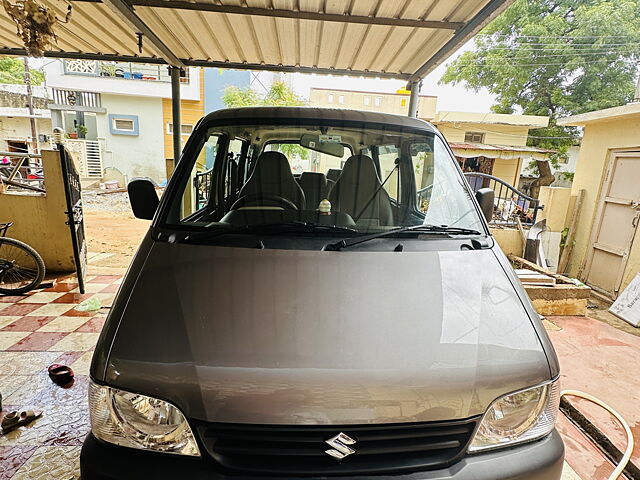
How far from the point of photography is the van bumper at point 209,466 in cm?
110

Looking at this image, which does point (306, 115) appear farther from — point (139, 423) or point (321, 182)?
point (139, 423)

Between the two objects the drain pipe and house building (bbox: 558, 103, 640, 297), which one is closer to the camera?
the drain pipe

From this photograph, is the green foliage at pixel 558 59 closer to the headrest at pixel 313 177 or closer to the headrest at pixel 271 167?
the headrest at pixel 313 177

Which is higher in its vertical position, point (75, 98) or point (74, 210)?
point (75, 98)

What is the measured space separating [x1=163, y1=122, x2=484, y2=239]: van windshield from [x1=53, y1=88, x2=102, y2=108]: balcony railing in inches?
671

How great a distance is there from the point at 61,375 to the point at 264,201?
2062mm

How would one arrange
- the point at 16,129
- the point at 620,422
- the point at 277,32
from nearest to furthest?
the point at 620,422 → the point at 277,32 → the point at 16,129

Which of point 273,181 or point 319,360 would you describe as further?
point 273,181

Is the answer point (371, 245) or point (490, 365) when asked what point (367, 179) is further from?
point (490, 365)

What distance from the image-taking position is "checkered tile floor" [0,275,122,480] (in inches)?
79.1

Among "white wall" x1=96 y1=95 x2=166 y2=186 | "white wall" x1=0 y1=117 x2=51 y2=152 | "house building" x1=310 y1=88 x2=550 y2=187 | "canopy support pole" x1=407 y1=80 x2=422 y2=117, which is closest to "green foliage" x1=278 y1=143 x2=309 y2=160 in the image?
"canopy support pole" x1=407 y1=80 x2=422 y2=117

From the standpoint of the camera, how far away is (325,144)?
229cm

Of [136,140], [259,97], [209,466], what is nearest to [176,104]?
[209,466]

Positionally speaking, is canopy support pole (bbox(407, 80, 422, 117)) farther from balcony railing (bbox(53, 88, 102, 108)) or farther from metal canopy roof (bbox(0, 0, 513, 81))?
balcony railing (bbox(53, 88, 102, 108))
